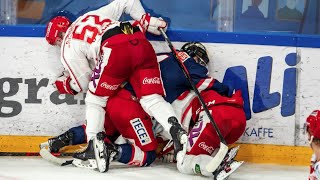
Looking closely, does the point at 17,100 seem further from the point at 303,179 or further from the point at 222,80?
the point at 303,179

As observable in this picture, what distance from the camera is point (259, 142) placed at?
4.28m

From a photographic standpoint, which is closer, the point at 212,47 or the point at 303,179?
the point at 303,179

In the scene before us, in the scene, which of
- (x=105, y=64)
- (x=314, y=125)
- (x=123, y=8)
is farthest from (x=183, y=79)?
(x=314, y=125)

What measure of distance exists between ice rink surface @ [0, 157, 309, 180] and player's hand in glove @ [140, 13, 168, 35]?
0.80 metres

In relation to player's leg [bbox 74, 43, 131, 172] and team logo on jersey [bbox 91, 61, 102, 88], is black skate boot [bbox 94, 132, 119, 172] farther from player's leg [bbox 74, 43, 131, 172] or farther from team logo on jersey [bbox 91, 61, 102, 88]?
team logo on jersey [bbox 91, 61, 102, 88]

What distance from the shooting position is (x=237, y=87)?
14.1ft

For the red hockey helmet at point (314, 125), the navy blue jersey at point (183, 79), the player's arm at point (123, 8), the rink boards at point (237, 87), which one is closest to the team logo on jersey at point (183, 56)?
the navy blue jersey at point (183, 79)

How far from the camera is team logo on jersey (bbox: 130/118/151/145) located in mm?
4027

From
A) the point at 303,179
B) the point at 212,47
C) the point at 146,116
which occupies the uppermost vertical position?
the point at 212,47

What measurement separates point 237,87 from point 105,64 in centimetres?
85

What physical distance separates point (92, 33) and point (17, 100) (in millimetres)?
642

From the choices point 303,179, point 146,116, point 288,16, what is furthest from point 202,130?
point 288,16

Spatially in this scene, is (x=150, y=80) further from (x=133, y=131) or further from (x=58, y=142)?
(x=58, y=142)

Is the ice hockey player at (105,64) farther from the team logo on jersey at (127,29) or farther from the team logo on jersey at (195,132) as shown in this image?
the team logo on jersey at (195,132)
